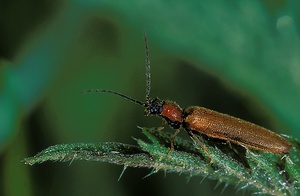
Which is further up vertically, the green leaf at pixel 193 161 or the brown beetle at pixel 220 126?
the brown beetle at pixel 220 126

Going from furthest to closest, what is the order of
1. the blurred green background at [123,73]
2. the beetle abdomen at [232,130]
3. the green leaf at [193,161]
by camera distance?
the blurred green background at [123,73]
the beetle abdomen at [232,130]
the green leaf at [193,161]

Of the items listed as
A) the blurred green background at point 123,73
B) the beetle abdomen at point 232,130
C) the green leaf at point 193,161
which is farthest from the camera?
the blurred green background at point 123,73

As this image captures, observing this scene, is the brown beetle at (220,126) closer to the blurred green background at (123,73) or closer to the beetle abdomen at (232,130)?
the beetle abdomen at (232,130)

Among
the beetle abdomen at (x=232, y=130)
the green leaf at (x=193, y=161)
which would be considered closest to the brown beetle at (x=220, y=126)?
the beetle abdomen at (x=232, y=130)

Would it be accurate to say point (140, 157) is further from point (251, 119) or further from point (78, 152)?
point (251, 119)

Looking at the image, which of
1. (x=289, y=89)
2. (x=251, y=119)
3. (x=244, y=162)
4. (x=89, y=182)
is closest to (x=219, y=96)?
(x=251, y=119)

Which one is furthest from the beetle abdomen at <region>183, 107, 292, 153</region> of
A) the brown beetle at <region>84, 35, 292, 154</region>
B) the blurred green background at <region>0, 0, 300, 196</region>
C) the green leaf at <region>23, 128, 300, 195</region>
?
the blurred green background at <region>0, 0, 300, 196</region>
